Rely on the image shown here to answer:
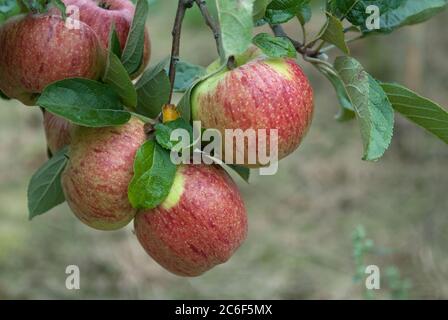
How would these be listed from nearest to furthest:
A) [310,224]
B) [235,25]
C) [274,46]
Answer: [235,25], [274,46], [310,224]

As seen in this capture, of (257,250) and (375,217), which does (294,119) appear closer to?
(257,250)

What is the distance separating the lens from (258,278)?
2.24 m

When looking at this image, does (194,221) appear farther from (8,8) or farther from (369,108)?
(8,8)

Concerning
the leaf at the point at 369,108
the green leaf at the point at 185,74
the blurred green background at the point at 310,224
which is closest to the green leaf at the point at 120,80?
the green leaf at the point at 185,74

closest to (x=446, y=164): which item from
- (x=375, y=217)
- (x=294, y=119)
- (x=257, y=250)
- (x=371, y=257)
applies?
(x=375, y=217)

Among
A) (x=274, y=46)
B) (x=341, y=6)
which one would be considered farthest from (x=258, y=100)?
(x=341, y=6)

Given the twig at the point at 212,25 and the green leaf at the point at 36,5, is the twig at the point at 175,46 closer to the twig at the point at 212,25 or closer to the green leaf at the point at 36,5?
the twig at the point at 212,25

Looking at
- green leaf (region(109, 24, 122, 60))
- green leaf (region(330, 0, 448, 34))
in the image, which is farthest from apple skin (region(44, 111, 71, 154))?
green leaf (region(330, 0, 448, 34))

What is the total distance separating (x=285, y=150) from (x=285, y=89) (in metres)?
0.06

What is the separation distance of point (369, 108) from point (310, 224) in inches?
72.9

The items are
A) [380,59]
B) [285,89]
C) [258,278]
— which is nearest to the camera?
[285,89]

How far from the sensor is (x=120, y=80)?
0.75 metres

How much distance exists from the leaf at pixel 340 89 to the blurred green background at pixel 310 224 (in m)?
1.01
